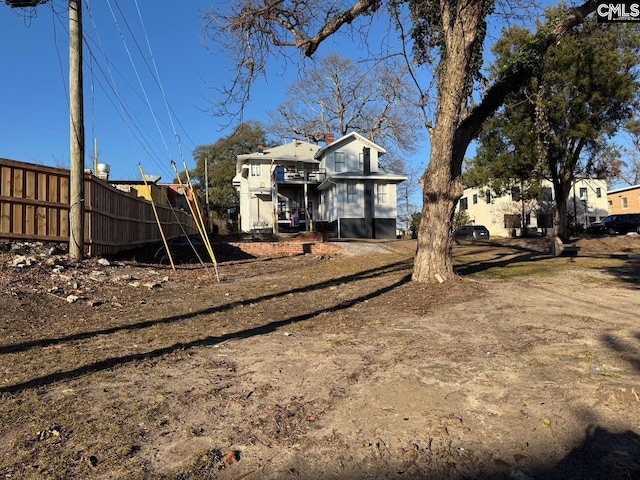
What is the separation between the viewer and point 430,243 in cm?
890

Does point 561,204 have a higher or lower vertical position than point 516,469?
higher

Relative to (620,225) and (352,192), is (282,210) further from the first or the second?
(620,225)

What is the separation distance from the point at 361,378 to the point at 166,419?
5.15ft

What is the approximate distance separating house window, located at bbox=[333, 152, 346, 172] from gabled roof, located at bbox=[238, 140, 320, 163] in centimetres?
230

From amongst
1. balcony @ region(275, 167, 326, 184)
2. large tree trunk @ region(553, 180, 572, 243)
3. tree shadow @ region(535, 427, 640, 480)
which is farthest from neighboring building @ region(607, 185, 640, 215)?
tree shadow @ region(535, 427, 640, 480)

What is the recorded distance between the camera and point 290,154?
126ft

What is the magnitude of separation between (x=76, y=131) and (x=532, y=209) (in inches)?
1627

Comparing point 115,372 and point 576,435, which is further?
point 115,372

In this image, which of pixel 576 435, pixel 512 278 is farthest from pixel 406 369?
pixel 512 278

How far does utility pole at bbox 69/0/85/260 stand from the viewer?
1112cm

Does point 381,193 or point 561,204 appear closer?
point 561,204

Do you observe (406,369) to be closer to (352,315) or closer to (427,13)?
(352,315)

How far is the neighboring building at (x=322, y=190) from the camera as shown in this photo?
33.6m

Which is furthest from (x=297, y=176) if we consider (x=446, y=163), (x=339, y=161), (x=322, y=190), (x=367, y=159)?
(x=446, y=163)
